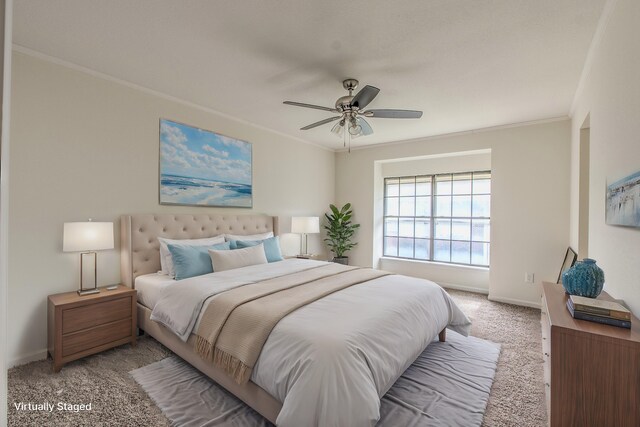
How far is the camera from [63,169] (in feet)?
8.36

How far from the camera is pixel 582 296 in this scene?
1652 mm

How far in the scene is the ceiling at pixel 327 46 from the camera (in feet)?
6.14

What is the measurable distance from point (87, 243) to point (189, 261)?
82cm

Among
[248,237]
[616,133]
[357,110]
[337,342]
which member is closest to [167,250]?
[248,237]

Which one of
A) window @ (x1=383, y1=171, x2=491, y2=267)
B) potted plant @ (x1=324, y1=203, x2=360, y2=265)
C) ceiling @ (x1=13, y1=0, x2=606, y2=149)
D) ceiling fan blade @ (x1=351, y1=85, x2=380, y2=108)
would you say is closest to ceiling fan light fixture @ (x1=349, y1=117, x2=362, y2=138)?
ceiling fan blade @ (x1=351, y1=85, x2=380, y2=108)

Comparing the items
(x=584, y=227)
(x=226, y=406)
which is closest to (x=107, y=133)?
(x=226, y=406)

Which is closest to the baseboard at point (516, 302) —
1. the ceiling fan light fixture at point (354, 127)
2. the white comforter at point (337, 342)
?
the white comforter at point (337, 342)

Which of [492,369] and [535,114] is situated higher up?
[535,114]

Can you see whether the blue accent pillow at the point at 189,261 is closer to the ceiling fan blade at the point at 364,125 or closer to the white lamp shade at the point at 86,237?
the white lamp shade at the point at 86,237

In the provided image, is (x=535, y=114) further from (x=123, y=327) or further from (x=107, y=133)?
(x=123, y=327)

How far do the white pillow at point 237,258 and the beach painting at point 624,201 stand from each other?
9.73 feet

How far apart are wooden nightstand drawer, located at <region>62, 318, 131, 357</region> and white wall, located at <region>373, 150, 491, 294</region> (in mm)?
4094

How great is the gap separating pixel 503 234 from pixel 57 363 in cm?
517

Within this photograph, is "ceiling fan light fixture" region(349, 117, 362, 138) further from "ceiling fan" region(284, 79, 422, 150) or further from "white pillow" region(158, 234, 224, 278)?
"white pillow" region(158, 234, 224, 278)
